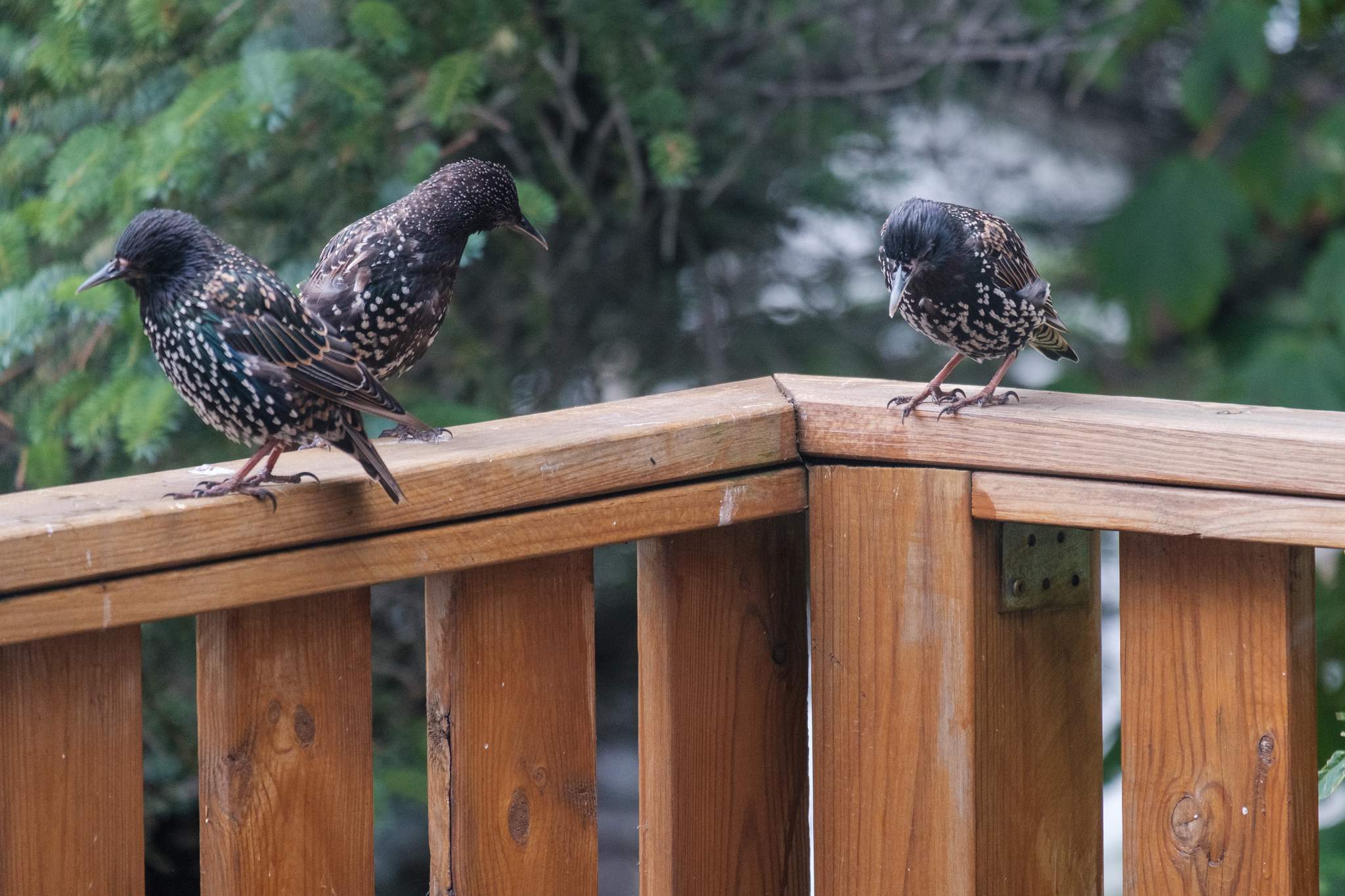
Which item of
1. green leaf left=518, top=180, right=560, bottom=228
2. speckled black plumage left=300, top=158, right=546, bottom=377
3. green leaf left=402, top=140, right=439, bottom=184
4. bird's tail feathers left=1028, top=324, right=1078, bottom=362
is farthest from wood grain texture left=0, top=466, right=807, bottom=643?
green leaf left=402, top=140, right=439, bottom=184

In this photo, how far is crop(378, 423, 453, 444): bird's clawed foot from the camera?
184cm

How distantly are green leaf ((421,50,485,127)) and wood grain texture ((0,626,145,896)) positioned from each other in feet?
6.70

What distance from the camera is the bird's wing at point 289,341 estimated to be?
6.21 ft

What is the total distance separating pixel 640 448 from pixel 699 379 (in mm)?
2944

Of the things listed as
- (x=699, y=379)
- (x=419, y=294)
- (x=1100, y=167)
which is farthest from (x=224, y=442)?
(x=1100, y=167)

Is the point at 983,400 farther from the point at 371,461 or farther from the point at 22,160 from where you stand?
the point at 22,160

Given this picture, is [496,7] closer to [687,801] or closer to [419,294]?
[419,294]

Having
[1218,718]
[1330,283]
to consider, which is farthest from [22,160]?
[1330,283]

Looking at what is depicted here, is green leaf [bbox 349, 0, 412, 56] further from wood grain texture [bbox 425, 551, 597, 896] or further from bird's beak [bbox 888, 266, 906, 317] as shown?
Result: wood grain texture [bbox 425, 551, 597, 896]

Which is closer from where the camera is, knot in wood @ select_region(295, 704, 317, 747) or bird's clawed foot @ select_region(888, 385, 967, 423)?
knot in wood @ select_region(295, 704, 317, 747)

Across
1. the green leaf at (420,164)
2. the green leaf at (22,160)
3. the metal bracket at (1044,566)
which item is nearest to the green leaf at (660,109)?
the green leaf at (420,164)

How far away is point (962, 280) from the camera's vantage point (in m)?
2.67

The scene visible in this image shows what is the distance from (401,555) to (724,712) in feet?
1.79

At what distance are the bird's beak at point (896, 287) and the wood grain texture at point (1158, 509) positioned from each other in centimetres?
74
